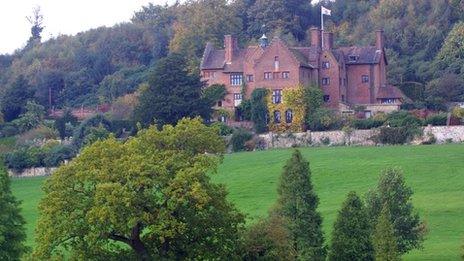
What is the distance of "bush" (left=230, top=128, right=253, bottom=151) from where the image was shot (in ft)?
265

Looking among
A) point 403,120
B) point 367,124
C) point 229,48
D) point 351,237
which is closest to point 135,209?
point 351,237

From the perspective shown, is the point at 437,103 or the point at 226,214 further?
the point at 437,103

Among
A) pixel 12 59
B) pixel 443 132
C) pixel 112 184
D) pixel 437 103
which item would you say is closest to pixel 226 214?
pixel 112 184

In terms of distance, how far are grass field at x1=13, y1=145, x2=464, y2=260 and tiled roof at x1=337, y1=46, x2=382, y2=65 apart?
13.7m

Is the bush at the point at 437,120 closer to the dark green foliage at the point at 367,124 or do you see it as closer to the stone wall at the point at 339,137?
the stone wall at the point at 339,137

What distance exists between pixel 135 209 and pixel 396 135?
39.2 meters

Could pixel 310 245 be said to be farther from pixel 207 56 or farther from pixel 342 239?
pixel 207 56

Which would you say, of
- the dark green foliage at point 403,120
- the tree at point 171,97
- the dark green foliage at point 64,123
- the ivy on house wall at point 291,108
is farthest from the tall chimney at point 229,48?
the dark green foliage at point 403,120

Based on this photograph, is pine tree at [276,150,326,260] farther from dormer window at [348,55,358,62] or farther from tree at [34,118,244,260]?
dormer window at [348,55,358,62]

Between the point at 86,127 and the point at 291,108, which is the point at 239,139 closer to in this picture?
the point at 291,108

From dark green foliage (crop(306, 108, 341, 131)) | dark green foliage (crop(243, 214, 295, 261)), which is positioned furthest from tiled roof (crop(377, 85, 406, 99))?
dark green foliage (crop(243, 214, 295, 261))

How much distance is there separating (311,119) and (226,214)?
4100 centimetres

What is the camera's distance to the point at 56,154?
8075 cm

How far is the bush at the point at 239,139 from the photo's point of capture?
8088 cm
